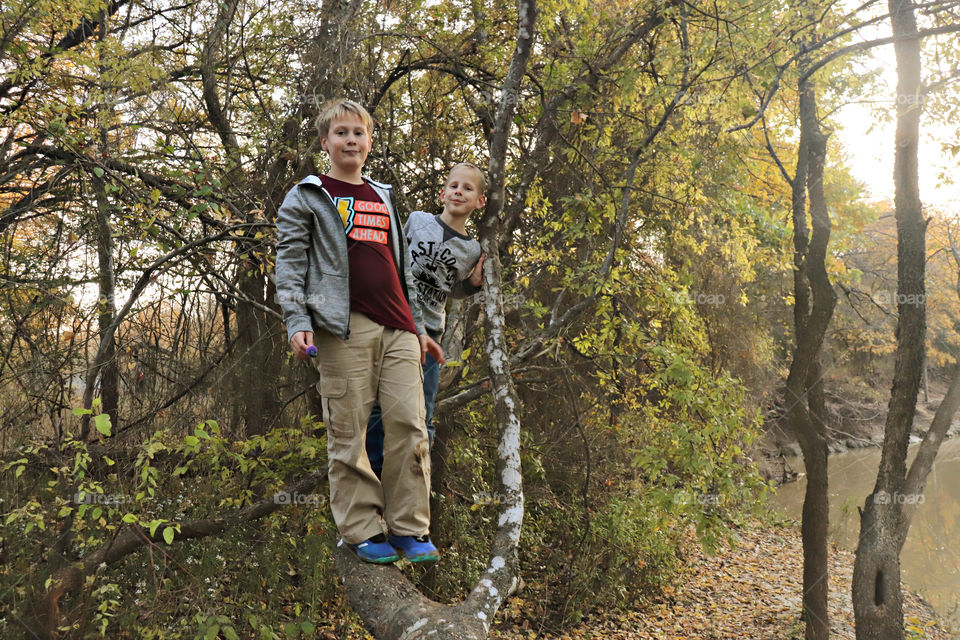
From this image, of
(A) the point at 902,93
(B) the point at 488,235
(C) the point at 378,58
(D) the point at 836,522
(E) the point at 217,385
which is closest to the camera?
(B) the point at 488,235

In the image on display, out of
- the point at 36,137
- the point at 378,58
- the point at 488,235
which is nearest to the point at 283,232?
the point at 488,235

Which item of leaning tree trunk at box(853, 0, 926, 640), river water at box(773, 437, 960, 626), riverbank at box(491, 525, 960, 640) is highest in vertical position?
leaning tree trunk at box(853, 0, 926, 640)

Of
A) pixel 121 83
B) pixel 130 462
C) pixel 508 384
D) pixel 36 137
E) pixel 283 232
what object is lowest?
pixel 130 462

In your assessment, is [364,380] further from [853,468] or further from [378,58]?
[853,468]

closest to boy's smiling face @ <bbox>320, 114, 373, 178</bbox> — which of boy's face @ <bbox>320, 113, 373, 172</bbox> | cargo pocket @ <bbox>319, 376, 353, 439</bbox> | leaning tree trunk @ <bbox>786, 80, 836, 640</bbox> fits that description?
boy's face @ <bbox>320, 113, 373, 172</bbox>

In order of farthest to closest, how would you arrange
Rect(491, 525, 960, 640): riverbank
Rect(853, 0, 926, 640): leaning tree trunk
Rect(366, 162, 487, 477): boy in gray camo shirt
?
Rect(491, 525, 960, 640): riverbank < Rect(853, 0, 926, 640): leaning tree trunk < Rect(366, 162, 487, 477): boy in gray camo shirt

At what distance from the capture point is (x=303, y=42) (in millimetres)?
5059

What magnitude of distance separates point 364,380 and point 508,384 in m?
0.76

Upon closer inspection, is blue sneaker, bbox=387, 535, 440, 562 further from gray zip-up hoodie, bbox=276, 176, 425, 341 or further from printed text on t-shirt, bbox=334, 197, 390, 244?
printed text on t-shirt, bbox=334, 197, 390, 244

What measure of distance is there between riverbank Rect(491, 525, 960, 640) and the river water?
83cm

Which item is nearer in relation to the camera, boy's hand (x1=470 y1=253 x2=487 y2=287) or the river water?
boy's hand (x1=470 y1=253 x2=487 y2=287)

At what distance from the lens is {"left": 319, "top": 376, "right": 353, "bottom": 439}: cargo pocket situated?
8.18 ft

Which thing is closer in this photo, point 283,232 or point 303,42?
point 283,232

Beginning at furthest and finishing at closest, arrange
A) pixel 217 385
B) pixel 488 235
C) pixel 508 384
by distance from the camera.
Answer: pixel 217 385 < pixel 488 235 < pixel 508 384
